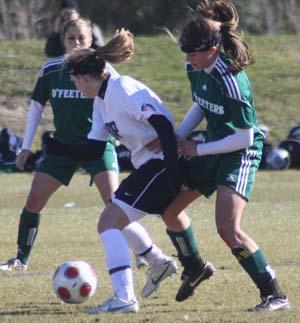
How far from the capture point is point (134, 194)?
22.9ft

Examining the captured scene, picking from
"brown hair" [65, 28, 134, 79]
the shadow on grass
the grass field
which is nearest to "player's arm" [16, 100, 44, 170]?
the grass field

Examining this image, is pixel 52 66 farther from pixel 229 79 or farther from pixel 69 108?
pixel 229 79

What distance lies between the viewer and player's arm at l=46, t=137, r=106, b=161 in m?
7.61

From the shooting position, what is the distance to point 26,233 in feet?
29.2

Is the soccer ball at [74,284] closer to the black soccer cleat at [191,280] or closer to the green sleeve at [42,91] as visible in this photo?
the black soccer cleat at [191,280]

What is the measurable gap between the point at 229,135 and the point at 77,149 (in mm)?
1216

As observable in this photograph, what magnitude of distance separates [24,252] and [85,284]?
1.82m

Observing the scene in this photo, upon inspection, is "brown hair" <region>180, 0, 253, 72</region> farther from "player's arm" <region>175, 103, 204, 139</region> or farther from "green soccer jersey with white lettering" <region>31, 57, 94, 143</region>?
"green soccer jersey with white lettering" <region>31, 57, 94, 143</region>

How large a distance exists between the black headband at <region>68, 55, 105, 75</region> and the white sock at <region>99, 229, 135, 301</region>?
962 millimetres

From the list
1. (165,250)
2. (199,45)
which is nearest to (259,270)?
(199,45)

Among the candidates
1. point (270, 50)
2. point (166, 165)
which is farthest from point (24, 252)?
point (270, 50)

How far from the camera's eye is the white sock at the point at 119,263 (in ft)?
22.5

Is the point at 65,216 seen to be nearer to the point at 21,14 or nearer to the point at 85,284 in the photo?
the point at 85,284

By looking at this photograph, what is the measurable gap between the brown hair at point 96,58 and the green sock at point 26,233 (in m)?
2.13
